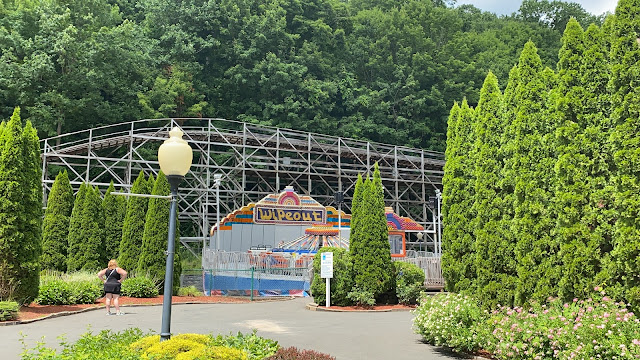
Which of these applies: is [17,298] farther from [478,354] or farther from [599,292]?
[599,292]

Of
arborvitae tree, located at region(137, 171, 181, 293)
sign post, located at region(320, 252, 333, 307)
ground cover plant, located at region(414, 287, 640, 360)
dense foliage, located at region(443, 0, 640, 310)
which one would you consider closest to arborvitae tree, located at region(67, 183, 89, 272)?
arborvitae tree, located at region(137, 171, 181, 293)

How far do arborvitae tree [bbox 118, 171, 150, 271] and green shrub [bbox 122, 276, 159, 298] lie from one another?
5.79 ft

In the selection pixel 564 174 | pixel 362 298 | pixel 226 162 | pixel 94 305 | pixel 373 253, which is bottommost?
pixel 94 305

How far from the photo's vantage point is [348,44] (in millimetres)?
49062

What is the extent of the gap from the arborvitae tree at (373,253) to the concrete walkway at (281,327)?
1.19 m

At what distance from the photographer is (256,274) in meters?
21.3

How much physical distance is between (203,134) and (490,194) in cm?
2457

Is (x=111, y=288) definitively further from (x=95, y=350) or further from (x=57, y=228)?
(x=57, y=228)

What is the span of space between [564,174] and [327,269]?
905cm

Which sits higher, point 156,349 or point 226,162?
point 226,162

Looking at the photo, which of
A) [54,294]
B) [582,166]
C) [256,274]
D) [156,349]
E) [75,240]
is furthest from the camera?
[256,274]

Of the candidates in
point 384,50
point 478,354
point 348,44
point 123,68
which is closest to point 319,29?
point 348,44

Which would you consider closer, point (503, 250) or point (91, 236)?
point (503, 250)

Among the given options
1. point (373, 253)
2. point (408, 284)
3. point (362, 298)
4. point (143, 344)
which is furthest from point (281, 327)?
point (408, 284)
